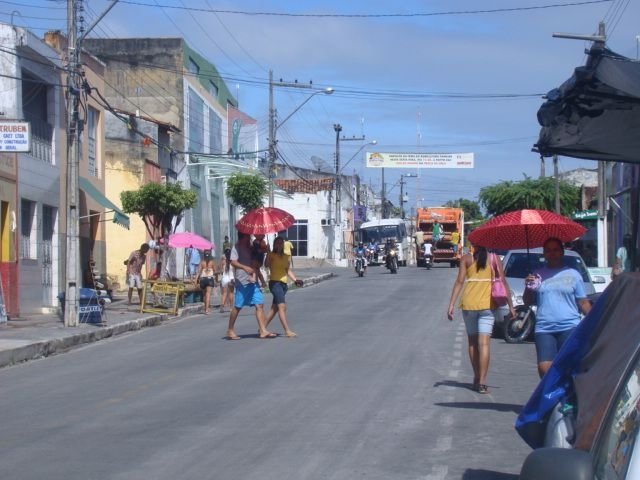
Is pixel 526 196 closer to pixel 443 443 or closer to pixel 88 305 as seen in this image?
pixel 88 305

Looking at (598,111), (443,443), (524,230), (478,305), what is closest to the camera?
(598,111)

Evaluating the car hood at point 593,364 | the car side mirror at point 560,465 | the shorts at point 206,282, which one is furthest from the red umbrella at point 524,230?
the shorts at point 206,282

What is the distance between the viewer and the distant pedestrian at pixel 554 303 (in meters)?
9.30

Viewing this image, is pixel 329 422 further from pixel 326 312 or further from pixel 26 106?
pixel 26 106

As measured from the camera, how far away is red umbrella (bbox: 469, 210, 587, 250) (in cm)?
1138

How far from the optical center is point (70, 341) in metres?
18.3

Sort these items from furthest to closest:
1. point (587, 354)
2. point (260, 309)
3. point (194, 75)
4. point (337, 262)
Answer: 1. point (337, 262)
2. point (194, 75)
3. point (260, 309)
4. point (587, 354)

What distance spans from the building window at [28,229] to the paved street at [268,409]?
682 cm

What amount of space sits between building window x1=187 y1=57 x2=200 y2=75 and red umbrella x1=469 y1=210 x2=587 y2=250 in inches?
1427

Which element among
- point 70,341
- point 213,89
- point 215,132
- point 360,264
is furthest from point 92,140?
point 213,89

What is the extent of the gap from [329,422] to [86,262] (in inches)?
822

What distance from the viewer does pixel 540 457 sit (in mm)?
3486

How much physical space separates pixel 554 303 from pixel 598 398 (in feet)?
17.8

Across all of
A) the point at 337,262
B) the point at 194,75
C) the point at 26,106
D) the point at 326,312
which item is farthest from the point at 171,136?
the point at 337,262
